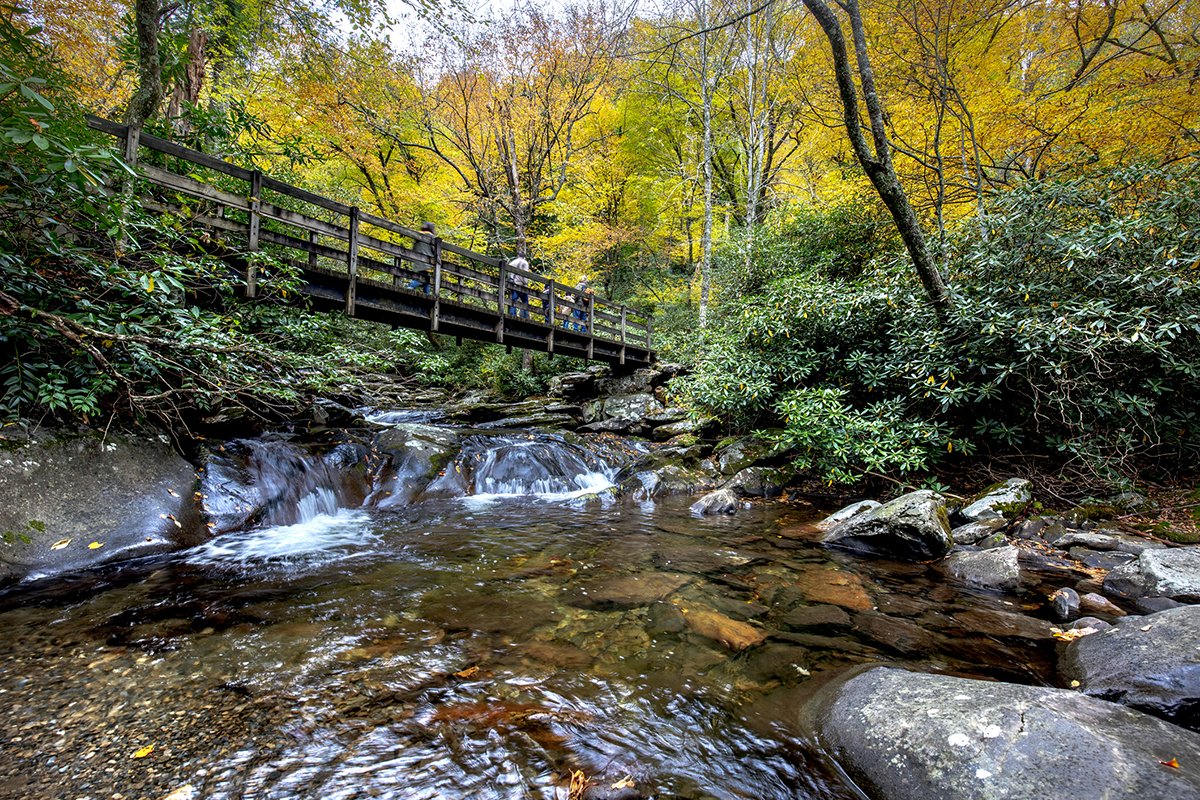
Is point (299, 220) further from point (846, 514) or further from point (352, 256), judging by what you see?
point (846, 514)

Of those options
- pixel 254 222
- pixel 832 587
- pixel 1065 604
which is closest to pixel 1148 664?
pixel 1065 604

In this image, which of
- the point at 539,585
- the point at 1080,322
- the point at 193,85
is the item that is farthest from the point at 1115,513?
the point at 193,85

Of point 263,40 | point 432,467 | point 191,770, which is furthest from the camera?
point 263,40

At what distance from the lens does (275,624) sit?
9.18 ft

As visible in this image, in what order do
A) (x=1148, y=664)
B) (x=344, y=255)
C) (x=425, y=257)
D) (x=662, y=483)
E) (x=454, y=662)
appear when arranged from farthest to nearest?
(x=425, y=257)
(x=344, y=255)
(x=662, y=483)
(x=454, y=662)
(x=1148, y=664)

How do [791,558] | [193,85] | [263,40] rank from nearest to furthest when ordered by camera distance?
[791,558] → [193,85] → [263,40]

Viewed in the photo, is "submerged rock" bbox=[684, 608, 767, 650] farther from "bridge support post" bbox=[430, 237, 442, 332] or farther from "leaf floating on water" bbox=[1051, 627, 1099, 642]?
"bridge support post" bbox=[430, 237, 442, 332]

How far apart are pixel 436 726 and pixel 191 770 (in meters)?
0.84

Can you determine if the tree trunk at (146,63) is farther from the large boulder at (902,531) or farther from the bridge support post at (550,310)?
the large boulder at (902,531)

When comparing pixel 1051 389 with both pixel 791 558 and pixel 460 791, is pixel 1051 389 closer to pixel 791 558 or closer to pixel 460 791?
pixel 791 558

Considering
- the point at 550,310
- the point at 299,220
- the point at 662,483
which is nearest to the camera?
the point at 299,220

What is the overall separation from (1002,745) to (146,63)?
8.58 meters

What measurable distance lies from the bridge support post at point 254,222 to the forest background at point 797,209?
28cm

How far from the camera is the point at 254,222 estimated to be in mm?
6230
